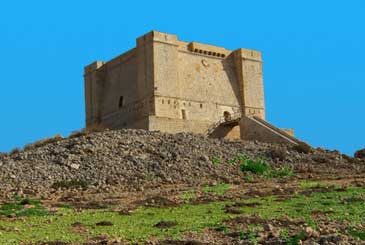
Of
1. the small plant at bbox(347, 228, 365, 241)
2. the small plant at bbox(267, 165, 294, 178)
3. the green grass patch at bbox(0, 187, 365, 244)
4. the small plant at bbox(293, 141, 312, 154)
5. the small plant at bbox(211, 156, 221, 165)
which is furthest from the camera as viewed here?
the small plant at bbox(293, 141, 312, 154)

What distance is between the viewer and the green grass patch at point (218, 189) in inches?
774

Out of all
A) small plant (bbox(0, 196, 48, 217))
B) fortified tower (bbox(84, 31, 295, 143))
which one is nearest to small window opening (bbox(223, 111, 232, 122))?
fortified tower (bbox(84, 31, 295, 143))

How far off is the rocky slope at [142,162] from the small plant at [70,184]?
5.3 inches

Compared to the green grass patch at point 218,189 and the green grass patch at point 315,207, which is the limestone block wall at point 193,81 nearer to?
the green grass patch at point 218,189

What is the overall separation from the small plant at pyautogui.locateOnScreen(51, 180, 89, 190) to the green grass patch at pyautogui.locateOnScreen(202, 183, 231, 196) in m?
4.15

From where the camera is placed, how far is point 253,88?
45344 mm

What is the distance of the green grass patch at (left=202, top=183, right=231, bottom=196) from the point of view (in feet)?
64.5

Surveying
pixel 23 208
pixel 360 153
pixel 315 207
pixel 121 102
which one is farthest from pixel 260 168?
pixel 121 102

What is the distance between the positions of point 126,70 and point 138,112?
11.4ft

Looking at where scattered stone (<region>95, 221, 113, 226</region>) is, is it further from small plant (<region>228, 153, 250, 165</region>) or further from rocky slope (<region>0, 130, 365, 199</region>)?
small plant (<region>228, 153, 250, 165</region>)

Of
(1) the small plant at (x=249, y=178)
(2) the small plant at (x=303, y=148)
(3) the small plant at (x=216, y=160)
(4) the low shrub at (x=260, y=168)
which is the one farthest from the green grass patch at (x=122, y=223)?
(2) the small plant at (x=303, y=148)

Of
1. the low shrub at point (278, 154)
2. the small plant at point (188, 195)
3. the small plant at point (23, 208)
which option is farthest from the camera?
the low shrub at point (278, 154)

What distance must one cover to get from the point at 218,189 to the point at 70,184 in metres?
5.26

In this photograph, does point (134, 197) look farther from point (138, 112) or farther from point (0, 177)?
point (138, 112)
